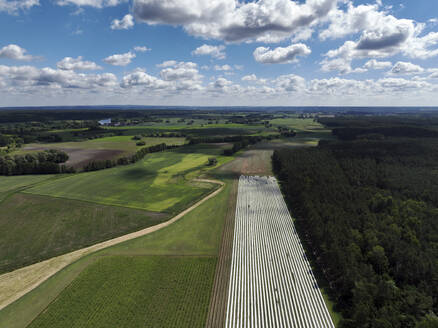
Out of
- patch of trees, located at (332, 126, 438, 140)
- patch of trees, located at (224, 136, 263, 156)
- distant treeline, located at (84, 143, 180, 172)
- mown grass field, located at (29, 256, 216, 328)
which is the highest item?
patch of trees, located at (332, 126, 438, 140)

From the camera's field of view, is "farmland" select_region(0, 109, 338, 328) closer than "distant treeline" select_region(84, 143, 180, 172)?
Yes

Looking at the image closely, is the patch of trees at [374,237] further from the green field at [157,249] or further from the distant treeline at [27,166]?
the distant treeline at [27,166]

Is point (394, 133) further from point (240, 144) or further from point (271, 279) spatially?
point (271, 279)

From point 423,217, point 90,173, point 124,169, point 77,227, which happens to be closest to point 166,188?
point 77,227

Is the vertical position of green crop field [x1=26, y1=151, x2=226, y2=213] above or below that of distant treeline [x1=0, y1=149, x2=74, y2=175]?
below

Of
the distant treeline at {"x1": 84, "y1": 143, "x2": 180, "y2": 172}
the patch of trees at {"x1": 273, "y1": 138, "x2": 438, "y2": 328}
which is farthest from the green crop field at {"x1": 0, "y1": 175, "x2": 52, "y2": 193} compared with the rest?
the patch of trees at {"x1": 273, "y1": 138, "x2": 438, "y2": 328}

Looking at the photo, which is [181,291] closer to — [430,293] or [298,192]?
[430,293]

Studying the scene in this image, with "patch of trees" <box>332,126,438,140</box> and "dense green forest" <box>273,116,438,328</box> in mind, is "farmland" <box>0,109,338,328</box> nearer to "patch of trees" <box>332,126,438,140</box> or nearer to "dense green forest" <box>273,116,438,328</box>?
"dense green forest" <box>273,116,438,328</box>

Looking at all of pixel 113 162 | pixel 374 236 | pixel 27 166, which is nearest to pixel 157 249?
pixel 374 236
